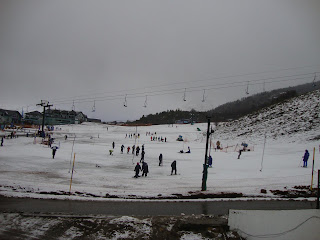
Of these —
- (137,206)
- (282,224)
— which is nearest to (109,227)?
(137,206)

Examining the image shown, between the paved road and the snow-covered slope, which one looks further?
the snow-covered slope

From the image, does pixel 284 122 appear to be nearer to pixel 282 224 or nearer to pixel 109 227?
pixel 282 224

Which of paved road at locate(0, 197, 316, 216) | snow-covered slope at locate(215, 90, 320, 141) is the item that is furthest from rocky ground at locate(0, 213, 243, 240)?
snow-covered slope at locate(215, 90, 320, 141)

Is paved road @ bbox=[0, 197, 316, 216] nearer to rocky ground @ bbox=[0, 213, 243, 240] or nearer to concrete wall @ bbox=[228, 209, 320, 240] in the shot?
rocky ground @ bbox=[0, 213, 243, 240]

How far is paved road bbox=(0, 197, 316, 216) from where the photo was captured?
10125 mm

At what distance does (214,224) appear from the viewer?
8047mm

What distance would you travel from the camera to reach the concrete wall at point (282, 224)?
22.4 ft

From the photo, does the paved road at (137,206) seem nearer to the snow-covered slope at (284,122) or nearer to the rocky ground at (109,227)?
the rocky ground at (109,227)

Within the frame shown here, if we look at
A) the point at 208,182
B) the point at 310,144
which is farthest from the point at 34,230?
the point at 310,144

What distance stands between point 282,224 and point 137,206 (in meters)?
6.88

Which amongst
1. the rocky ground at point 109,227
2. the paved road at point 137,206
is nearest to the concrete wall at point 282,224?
the rocky ground at point 109,227

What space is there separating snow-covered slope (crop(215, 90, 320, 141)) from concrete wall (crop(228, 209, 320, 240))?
121ft

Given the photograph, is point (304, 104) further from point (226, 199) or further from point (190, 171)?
point (226, 199)

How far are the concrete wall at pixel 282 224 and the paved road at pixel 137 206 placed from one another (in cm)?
350
